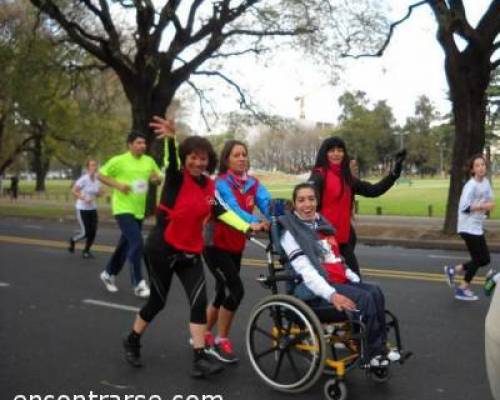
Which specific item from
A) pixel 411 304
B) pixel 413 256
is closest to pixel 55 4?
pixel 413 256

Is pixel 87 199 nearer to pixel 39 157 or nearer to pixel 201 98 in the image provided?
pixel 201 98

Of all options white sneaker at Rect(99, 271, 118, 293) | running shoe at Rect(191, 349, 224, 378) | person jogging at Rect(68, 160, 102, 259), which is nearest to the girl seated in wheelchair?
running shoe at Rect(191, 349, 224, 378)

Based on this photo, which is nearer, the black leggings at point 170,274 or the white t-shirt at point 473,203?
the black leggings at point 170,274

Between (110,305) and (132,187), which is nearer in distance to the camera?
(110,305)

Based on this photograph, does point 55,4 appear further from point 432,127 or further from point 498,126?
point 432,127

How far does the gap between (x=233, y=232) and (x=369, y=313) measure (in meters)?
1.37

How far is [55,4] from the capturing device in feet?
66.2

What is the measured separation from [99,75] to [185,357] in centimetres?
2577

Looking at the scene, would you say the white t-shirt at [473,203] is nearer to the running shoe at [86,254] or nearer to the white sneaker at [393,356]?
the white sneaker at [393,356]

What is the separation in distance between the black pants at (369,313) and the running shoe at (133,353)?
161 centimetres

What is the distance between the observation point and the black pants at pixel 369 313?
430 centimetres

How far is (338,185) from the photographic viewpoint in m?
5.78

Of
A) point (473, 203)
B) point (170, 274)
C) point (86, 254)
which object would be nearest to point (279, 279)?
point (170, 274)

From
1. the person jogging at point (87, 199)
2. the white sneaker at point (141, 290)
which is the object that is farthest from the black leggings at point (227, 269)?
the person jogging at point (87, 199)
